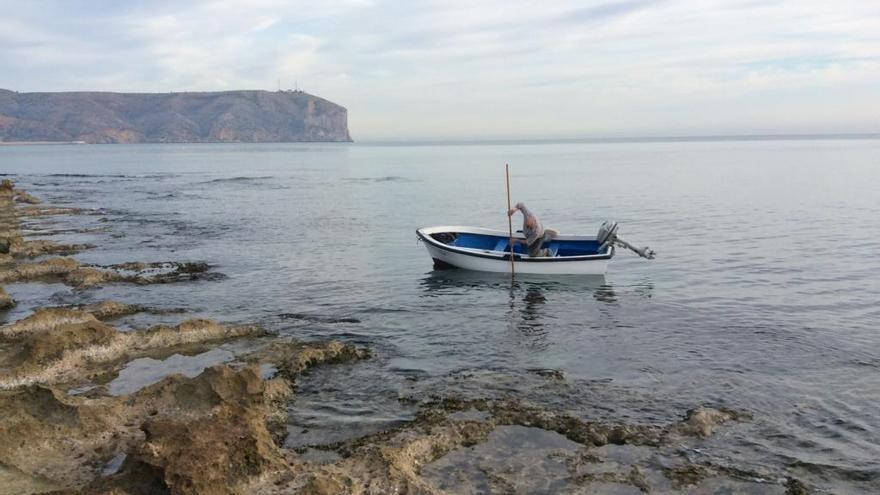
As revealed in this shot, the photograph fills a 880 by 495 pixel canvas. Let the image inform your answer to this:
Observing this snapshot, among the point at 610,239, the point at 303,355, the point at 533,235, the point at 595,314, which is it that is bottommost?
the point at 595,314

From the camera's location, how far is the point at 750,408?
10.1 meters

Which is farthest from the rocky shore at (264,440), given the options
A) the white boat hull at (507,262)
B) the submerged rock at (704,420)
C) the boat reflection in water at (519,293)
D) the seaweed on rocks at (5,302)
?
the white boat hull at (507,262)

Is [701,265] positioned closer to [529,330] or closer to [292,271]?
[529,330]

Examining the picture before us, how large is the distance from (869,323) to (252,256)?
63.6ft

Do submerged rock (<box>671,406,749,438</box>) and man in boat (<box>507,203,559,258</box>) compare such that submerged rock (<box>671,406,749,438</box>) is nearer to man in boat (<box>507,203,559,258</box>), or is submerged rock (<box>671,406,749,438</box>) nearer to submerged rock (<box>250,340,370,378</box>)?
submerged rock (<box>250,340,370,378</box>)

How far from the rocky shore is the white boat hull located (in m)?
9.05

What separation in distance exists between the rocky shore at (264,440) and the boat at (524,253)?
9.14 meters

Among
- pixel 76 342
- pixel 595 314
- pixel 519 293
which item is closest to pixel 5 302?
pixel 76 342

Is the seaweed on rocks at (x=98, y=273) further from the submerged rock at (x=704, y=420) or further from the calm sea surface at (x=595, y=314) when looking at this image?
the submerged rock at (x=704, y=420)

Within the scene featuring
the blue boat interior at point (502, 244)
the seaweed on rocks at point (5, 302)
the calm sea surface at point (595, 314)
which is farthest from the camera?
the blue boat interior at point (502, 244)

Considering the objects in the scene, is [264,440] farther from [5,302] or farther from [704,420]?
[5,302]

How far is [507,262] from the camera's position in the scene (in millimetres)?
20438

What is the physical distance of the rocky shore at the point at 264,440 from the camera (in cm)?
659

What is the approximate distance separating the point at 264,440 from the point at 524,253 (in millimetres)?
14883
